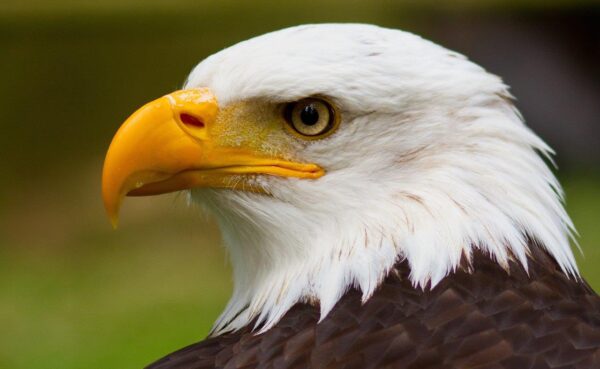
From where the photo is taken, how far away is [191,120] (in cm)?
278

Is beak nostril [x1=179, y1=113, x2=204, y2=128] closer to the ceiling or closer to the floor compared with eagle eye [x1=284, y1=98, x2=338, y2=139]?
closer to the ceiling

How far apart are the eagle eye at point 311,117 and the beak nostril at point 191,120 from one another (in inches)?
7.8

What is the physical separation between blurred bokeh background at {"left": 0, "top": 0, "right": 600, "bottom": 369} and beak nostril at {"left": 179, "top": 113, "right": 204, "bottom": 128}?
205 inches

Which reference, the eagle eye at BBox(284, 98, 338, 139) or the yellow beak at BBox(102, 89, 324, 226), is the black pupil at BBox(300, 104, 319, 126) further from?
the yellow beak at BBox(102, 89, 324, 226)

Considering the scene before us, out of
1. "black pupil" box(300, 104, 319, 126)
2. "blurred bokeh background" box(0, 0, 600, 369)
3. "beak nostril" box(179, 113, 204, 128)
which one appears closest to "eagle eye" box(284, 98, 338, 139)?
"black pupil" box(300, 104, 319, 126)

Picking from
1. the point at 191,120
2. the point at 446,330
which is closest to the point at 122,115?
the point at 191,120

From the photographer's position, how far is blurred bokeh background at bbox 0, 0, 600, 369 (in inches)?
329

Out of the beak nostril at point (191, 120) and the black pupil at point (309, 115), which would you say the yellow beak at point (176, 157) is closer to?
the beak nostril at point (191, 120)

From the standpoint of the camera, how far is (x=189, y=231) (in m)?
8.84

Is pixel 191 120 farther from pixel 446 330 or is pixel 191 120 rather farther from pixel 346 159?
pixel 446 330

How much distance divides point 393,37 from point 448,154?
303 millimetres

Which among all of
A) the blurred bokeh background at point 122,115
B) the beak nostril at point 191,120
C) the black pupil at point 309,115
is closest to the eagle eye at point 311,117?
the black pupil at point 309,115

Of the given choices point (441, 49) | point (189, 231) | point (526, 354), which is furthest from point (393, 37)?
point (189, 231)

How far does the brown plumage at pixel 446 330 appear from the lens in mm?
2393
